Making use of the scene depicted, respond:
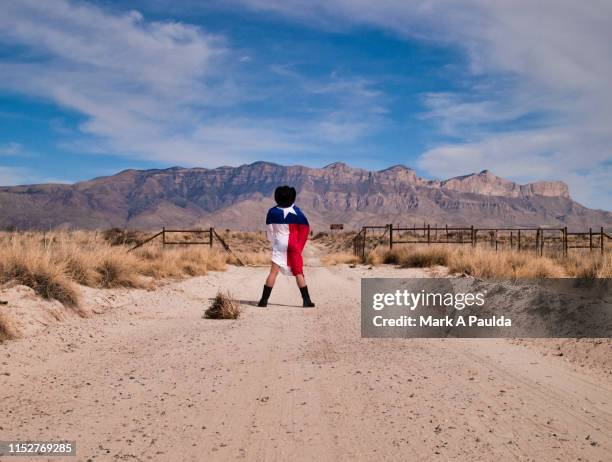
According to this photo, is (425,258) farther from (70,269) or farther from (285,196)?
(70,269)

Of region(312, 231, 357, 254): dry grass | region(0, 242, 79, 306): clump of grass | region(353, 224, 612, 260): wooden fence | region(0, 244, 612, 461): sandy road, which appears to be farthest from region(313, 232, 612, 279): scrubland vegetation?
region(312, 231, 357, 254): dry grass

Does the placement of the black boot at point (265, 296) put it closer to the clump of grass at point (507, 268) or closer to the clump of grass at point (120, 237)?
the clump of grass at point (507, 268)

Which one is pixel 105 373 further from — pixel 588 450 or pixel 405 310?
pixel 405 310

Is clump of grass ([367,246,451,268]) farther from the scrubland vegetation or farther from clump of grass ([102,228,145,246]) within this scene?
clump of grass ([102,228,145,246])

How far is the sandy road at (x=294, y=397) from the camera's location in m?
4.06

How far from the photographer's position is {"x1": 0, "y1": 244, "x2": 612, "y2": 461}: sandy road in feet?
13.3

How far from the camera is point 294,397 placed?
518 centimetres

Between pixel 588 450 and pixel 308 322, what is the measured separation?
19.9 feet

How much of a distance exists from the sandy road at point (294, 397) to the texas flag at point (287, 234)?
6.72 feet

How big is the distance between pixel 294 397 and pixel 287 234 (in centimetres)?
557

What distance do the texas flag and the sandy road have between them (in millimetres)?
2050

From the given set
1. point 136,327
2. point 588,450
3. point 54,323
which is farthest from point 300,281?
point 588,450

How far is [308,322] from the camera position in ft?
31.8

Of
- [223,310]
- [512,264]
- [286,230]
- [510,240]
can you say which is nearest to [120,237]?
[510,240]
